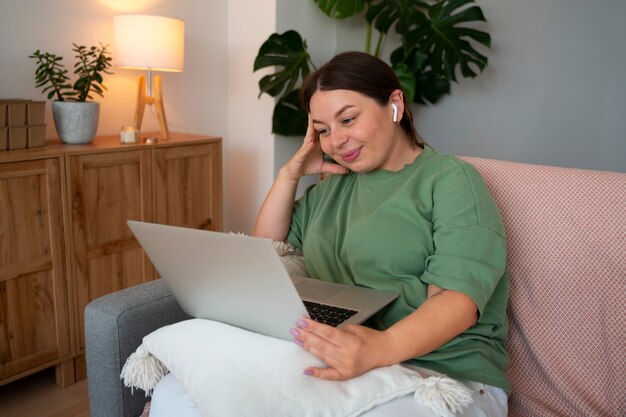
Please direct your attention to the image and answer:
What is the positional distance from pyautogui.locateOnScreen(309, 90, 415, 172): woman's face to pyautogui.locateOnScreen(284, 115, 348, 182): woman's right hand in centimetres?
15

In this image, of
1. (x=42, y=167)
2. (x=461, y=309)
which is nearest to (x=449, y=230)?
(x=461, y=309)

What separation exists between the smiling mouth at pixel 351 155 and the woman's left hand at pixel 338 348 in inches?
18.1

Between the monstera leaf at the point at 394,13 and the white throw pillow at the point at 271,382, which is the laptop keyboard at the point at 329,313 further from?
the monstera leaf at the point at 394,13

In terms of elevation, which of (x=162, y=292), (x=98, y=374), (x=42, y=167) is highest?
(x=42, y=167)

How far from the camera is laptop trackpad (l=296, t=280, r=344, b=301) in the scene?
4.29 feet

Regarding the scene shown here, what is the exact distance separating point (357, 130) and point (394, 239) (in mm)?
246

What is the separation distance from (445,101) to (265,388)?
2.89m

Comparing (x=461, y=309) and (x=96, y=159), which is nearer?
(x=461, y=309)

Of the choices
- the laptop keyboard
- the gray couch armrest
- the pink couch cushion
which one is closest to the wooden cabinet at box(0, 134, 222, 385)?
the gray couch armrest

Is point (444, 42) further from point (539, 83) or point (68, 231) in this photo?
point (68, 231)

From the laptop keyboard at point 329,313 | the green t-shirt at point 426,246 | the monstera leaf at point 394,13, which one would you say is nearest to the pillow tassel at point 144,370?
the laptop keyboard at point 329,313

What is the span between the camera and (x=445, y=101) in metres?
3.60

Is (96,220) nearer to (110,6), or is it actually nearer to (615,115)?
(110,6)

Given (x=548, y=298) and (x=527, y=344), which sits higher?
(x=548, y=298)
